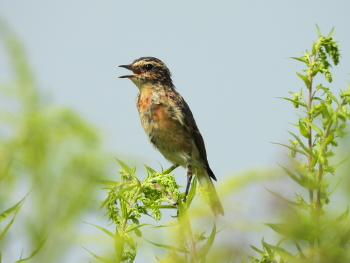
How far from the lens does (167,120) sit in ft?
21.0

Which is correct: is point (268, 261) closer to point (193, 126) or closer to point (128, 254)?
point (128, 254)

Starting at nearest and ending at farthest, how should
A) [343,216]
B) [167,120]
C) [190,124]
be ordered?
[343,216] < [167,120] < [190,124]

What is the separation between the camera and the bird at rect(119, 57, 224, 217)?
6.40 m

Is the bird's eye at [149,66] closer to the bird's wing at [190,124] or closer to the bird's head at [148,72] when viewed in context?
the bird's head at [148,72]

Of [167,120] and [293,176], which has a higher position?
[167,120]

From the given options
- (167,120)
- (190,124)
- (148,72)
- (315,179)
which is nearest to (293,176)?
(315,179)

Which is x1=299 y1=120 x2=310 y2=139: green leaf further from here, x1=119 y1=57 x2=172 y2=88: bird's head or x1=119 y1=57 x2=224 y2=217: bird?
x1=119 y1=57 x2=172 y2=88: bird's head

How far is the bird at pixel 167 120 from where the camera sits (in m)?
6.40

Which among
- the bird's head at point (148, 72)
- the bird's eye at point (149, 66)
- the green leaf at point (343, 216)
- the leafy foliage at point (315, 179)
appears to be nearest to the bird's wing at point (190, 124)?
the bird's head at point (148, 72)

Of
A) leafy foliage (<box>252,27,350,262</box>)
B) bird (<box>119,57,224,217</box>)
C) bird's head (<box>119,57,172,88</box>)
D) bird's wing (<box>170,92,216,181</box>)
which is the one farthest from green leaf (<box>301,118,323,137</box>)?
bird's head (<box>119,57,172,88</box>)

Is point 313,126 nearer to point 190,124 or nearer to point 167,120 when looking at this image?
point 167,120

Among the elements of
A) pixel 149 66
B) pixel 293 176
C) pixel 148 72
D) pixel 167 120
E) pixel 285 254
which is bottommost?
pixel 285 254

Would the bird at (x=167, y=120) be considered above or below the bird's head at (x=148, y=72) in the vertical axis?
below

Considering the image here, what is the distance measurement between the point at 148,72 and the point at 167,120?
1.06 metres
